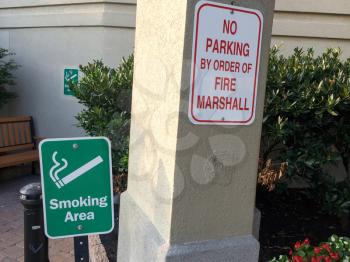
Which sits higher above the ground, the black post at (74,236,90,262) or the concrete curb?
the black post at (74,236,90,262)

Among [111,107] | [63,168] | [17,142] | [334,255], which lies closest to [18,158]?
[17,142]

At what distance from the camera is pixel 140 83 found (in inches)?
108

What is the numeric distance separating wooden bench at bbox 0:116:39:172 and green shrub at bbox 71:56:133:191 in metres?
3.00

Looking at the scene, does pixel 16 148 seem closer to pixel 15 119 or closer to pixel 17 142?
pixel 17 142

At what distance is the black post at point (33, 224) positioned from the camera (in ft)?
8.07

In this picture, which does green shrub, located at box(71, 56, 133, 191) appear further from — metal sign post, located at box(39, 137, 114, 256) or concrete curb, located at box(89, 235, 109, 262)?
metal sign post, located at box(39, 137, 114, 256)

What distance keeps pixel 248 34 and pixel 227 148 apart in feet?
2.12

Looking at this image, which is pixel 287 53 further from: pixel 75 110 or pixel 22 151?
pixel 22 151

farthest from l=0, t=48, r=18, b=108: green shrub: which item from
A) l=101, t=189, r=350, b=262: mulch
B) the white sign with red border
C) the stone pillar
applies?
the white sign with red border

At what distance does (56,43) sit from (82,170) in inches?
226

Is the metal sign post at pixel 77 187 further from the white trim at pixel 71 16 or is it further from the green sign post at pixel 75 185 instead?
the white trim at pixel 71 16

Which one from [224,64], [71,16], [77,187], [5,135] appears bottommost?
[5,135]

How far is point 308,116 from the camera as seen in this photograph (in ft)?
11.9

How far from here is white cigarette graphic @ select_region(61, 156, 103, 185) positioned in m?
2.13
